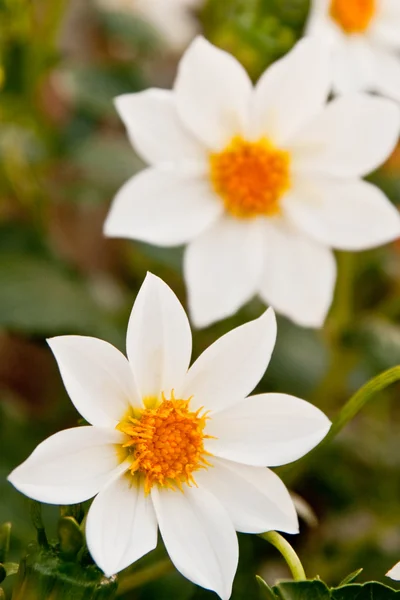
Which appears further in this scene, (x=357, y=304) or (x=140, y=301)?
(x=357, y=304)

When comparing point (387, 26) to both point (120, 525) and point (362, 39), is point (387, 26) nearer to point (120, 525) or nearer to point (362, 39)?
point (362, 39)

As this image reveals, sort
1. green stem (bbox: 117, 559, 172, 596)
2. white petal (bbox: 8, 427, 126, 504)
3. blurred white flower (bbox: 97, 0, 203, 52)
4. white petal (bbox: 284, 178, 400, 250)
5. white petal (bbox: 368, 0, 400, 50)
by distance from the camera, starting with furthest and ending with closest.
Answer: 1. blurred white flower (bbox: 97, 0, 203, 52)
2. white petal (bbox: 368, 0, 400, 50)
3. white petal (bbox: 284, 178, 400, 250)
4. green stem (bbox: 117, 559, 172, 596)
5. white petal (bbox: 8, 427, 126, 504)

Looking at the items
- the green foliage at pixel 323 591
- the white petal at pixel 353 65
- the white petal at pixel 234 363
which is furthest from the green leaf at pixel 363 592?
the white petal at pixel 353 65

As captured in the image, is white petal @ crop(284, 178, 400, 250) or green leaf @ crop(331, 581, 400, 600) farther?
white petal @ crop(284, 178, 400, 250)

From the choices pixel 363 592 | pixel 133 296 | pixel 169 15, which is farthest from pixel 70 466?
pixel 169 15

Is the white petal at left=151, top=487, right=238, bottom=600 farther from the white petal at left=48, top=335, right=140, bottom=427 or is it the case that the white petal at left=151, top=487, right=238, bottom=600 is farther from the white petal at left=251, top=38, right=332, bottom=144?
the white petal at left=251, top=38, right=332, bottom=144

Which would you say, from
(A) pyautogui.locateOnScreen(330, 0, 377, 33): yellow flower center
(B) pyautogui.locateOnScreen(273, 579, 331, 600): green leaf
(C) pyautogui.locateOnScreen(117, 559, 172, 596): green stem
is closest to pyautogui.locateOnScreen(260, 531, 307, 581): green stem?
(B) pyautogui.locateOnScreen(273, 579, 331, 600): green leaf

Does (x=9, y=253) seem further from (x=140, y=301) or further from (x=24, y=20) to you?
(x=140, y=301)

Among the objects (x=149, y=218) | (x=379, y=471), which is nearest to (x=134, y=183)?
(x=149, y=218)
